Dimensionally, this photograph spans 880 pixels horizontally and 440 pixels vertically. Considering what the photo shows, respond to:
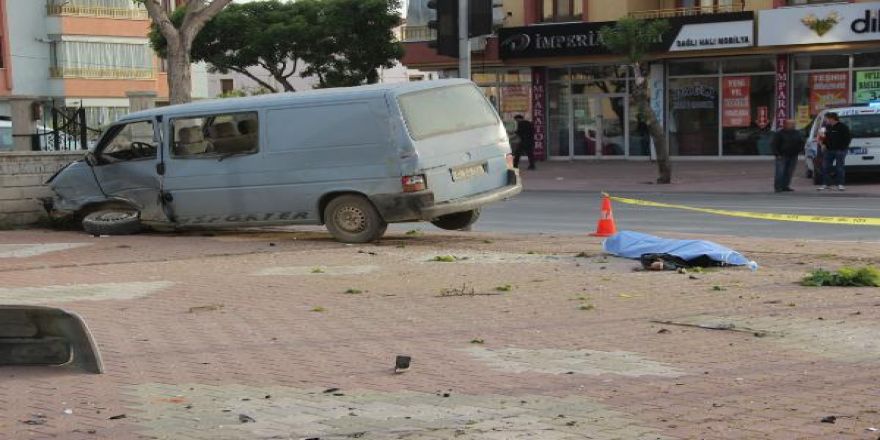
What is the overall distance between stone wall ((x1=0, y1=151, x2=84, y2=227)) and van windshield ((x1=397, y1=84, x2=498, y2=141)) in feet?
21.6

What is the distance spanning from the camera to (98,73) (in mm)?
55156

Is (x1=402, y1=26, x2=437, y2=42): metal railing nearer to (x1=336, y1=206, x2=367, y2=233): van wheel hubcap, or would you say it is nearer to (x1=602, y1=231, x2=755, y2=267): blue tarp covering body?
(x1=336, y1=206, x2=367, y2=233): van wheel hubcap

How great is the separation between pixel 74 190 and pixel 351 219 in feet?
14.1

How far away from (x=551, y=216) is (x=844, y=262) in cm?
808

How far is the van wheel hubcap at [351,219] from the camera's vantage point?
12.5 meters

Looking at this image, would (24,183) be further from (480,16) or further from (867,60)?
(867,60)

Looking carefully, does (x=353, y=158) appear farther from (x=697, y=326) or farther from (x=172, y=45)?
(x=172, y=45)

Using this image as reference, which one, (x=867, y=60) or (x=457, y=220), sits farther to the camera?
(x=867, y=60)

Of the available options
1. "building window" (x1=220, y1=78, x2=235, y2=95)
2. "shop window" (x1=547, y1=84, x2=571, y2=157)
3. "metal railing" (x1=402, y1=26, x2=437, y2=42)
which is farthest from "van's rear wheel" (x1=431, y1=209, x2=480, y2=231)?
"building window" (x1=220, y1=78, x2=235, y2=95)

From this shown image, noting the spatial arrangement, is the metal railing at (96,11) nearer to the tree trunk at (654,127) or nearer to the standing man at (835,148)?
the tree trunk at (654,127)

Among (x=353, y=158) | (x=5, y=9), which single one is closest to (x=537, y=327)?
(x=353, y=158)

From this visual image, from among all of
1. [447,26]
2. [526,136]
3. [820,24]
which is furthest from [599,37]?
[447,26]

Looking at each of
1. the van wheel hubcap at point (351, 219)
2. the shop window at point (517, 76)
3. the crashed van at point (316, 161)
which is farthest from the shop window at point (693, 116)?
the van wheel hubcap at point (351, 219)

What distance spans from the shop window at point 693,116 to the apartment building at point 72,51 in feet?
100
